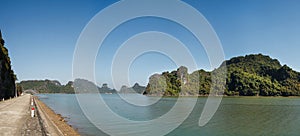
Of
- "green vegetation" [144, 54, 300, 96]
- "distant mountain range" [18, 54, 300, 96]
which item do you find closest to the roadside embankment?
"distant mountain range" [18, 54, 300, 96]

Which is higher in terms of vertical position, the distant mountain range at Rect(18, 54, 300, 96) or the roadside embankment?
the distant mountain range at Rect(18, 54, 300, 96)

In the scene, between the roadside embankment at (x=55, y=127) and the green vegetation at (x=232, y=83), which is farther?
the green vegetation at (x=232, y=83)

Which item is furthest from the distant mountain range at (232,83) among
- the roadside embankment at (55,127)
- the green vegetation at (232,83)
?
the roadside embankment at (55,127)

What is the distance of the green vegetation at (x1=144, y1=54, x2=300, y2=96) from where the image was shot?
140 meters

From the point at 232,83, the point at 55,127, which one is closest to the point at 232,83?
the point at 232,83

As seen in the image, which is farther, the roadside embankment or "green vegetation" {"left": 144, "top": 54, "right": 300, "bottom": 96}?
"green vegetation" {"left": 144, "top": 54, "right": 300, "bottom": 96}

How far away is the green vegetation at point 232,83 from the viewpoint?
140 meters

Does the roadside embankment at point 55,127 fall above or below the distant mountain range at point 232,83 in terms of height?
below

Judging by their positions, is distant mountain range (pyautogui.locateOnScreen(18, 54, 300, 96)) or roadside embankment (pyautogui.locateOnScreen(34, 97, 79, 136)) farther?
distant mountain range (pyautogui.locateOnScreen(18, 54, 300, 96))

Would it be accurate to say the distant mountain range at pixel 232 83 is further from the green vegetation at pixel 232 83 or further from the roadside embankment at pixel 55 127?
the roadside embankment at pixel 55 127

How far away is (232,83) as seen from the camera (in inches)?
6043

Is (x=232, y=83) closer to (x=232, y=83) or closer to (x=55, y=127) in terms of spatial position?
(x=232, y=83)

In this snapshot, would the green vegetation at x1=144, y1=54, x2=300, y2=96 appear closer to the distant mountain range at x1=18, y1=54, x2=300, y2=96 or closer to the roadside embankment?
the distant mountain range at x1=18, y1=54, x2=300, y2=96

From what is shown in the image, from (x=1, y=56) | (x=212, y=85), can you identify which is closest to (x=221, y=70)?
(x=212, y=85)
